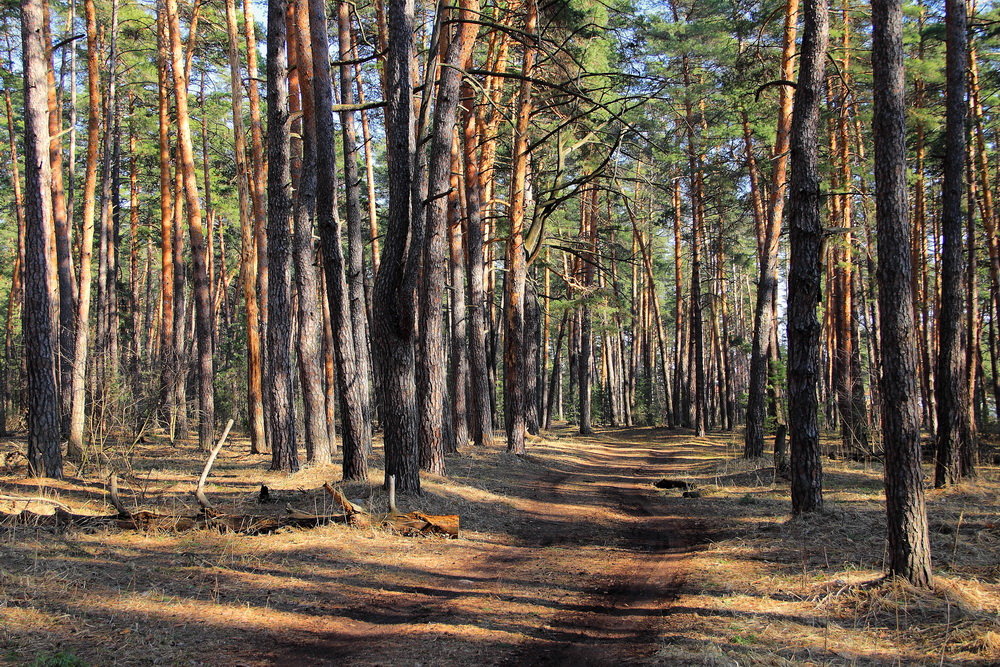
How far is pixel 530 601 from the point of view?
19.4 ft

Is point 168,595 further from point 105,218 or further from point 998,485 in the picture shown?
point 105,218

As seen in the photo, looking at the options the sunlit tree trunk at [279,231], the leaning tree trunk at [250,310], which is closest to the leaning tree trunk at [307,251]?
the sunlit tree trunk at [279,231]

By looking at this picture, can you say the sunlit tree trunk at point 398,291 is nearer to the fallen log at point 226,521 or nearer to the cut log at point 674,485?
the fallen log at point 226,521

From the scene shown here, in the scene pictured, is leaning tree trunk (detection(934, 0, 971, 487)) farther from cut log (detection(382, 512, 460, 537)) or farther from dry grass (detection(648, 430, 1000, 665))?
cut log (detection(382, 512, 460, 537))

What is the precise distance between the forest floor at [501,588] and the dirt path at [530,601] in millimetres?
26

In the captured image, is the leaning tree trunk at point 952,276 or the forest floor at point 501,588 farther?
the leaning tree trunk at point 952,276

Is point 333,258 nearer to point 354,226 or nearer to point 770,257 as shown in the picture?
point 354,226

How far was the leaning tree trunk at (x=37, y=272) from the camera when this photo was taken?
32.4ft

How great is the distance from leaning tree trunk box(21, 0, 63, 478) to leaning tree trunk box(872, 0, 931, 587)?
36.1 ft

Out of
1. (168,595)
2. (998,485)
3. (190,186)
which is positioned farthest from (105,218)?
(998,485)

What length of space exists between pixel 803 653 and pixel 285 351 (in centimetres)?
1031

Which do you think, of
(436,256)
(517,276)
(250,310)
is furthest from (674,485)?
(250,310)

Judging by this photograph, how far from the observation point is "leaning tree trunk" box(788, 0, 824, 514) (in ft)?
27.5

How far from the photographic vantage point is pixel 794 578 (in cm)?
633
